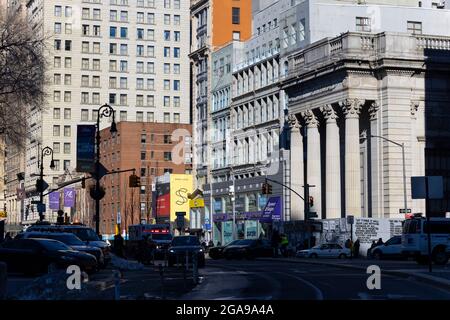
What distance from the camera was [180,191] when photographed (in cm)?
13075

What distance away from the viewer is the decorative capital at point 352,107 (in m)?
81.1

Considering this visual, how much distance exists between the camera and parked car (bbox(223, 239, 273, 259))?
69500mm

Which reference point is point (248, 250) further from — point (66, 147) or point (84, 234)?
point (66, 147)

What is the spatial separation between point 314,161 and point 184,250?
4120 cm

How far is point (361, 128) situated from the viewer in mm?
84812

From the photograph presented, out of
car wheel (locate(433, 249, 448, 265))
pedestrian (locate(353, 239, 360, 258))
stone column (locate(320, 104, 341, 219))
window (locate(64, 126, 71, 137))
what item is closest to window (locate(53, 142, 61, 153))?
window (locate(64, 126, 71, 137))

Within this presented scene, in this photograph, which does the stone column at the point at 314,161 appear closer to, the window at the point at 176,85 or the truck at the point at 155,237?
the truck at the point at 155,237

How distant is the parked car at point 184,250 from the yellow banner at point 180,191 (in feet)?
261

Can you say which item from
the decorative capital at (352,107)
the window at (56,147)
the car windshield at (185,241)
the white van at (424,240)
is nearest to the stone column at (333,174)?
the decorative capital at (352,107)

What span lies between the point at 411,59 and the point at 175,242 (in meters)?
36.8

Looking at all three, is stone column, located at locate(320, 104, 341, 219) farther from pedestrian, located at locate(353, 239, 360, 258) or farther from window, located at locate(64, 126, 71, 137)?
window, located at locate(64, 126, 71, 137)

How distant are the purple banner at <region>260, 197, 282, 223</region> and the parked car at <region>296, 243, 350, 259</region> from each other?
21557mm

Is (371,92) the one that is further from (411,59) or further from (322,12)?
(322,12)

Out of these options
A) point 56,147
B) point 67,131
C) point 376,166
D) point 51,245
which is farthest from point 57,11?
point 51,245
